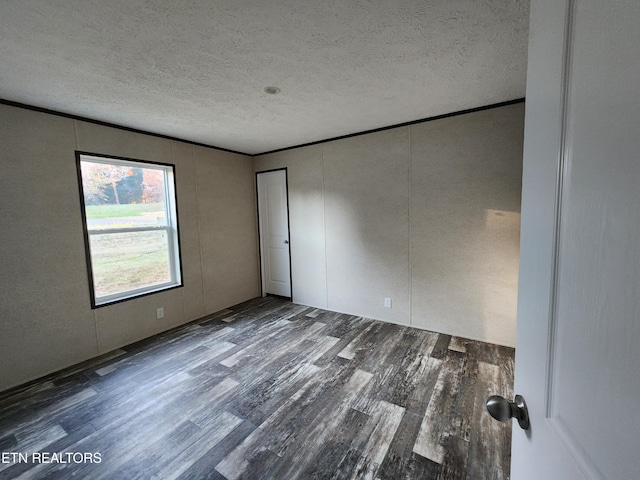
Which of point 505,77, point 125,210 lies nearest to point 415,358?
point 505,77

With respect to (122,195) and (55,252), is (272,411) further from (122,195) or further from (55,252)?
(122,195)

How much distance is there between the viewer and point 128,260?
3.06 metres

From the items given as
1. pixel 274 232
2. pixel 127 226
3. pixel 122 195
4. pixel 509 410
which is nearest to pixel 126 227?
pixel 127 226

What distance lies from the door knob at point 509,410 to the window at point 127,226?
346 cm

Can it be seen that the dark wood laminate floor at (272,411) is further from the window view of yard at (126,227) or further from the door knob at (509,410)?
the door knob at (509,410)

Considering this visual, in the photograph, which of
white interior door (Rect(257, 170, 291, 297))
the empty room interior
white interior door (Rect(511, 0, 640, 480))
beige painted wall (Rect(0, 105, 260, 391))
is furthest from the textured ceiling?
white interior door (Rect(257, 170, 291, 297))

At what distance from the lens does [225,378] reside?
7.67ft

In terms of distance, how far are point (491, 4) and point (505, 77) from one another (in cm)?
93

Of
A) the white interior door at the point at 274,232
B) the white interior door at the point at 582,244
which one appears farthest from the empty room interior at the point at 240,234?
the white interior door at the point at 582,244

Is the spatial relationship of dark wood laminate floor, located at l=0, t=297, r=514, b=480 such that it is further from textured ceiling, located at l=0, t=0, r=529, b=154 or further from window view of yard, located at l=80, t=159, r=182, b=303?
textured ceiling, located at l=0, t=0, r=529, b=154

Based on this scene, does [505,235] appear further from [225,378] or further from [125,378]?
[125,378]

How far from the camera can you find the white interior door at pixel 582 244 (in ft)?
1.08

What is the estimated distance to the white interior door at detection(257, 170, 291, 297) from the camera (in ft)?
14.0

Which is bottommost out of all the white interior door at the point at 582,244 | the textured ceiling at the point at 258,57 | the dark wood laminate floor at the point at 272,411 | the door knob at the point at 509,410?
the dark wood laminate floor at the point at 272,411
